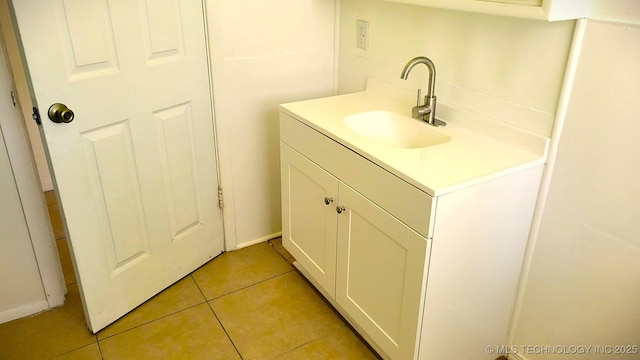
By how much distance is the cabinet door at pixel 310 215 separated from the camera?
174cm

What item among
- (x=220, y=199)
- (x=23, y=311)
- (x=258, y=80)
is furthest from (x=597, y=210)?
(x=23, y=311)

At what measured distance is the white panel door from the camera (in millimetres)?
1498

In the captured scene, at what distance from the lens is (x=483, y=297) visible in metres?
1.50

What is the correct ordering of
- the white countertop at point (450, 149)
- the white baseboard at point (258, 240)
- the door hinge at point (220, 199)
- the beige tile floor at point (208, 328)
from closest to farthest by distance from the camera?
the white countertop at point (450, 149) < the beige tile floor at point (208, 328) < the door hinge at point (220, 199) < the white baseboard at point (258, 240)

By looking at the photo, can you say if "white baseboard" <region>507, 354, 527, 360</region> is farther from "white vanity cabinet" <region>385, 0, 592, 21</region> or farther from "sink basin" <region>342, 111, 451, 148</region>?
"white vanity cabinet" <region>385, 0, 592, 21</region>

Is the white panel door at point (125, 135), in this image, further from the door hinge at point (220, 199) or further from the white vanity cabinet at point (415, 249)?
the white vanity cabinet at point (415, 249)

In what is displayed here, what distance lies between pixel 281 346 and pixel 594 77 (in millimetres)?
1376

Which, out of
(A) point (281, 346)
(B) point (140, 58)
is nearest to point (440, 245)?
(A) point (281, 346)

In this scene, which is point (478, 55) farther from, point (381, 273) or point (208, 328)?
point (208, 328)

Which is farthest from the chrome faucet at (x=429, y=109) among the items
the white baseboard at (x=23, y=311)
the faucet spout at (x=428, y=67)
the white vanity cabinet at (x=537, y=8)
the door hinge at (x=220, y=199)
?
the white baseboard at (x=23, y=311)

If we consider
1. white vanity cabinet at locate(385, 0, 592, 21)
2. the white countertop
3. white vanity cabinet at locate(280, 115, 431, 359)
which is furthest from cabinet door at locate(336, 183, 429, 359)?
white vanity cabinet at locate(385, 0, 592, 21)

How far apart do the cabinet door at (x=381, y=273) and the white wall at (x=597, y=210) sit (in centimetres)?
46

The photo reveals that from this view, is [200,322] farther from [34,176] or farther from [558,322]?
[558,322]

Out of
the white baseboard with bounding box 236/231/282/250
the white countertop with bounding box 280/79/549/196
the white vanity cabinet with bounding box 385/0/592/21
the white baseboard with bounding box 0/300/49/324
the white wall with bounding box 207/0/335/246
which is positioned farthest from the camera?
the white baseboard with bounding box 236/231/282/250
